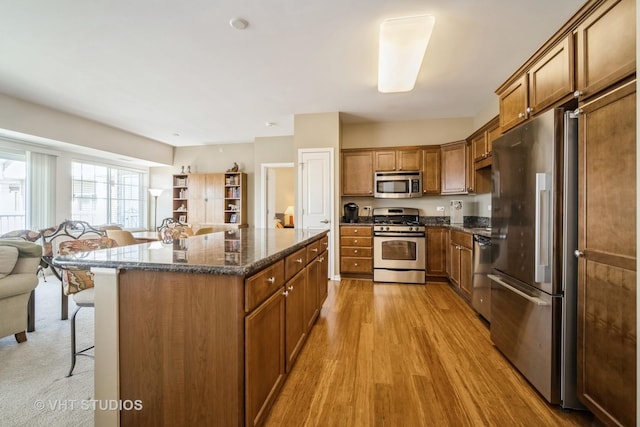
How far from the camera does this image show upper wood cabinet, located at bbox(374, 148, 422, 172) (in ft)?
14.9

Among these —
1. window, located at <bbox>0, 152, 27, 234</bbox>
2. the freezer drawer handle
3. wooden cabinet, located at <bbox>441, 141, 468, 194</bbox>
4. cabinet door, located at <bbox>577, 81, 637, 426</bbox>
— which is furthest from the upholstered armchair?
wooden cabinet, located at <bbox>441, 141, 468, 194</bbox>

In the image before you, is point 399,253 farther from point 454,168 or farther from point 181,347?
point 181,347

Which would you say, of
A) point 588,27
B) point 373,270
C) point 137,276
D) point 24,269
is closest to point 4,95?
point 24,269

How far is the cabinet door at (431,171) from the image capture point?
4.46m

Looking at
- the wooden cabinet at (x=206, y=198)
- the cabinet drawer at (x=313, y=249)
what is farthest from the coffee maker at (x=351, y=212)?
the wooden cabinet at (x=206, y=198)

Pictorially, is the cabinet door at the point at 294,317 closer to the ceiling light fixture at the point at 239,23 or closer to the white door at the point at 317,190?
the ceiling light fixture at the point at 239,23

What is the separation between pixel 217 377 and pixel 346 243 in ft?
11.0

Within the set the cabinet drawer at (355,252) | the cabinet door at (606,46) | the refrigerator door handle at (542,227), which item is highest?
the cabinet door at (606,46)

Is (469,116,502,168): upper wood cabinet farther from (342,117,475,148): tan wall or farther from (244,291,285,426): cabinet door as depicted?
(244,291,285,426): cabinet door

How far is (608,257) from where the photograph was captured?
1275 mm

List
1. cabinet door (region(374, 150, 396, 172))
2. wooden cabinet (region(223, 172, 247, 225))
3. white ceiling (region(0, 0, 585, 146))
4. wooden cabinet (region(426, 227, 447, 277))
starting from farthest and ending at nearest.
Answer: wooden cabinet (region(223, 172, 247, 225))
cabinet door (region(374, 150, 396, 172))
wooden cabinet (region(426, 227, 447, 277))
white ceiling (region(0, 0, 585, 146))

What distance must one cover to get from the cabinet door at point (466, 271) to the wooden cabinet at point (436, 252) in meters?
0.69

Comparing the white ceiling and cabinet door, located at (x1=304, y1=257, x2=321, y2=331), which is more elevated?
the white ceiling

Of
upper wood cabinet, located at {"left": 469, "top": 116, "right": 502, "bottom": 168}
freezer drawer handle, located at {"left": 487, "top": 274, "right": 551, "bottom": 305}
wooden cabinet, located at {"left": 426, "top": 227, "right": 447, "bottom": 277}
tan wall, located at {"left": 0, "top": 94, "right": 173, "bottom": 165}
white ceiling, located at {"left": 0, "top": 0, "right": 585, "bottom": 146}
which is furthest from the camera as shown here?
wooden cabinet, located at {"left": 426, "top": 227, "right": 447, "bottom": 277}
